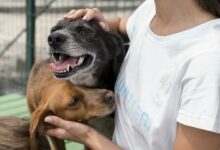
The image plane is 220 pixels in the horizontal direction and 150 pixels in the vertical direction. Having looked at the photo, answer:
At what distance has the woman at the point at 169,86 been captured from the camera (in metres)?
1.57

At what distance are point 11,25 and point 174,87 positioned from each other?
5.11 metres

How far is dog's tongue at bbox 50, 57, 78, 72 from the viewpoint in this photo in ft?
6.53

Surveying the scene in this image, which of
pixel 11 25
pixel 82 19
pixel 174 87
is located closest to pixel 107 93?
pixel 82 19

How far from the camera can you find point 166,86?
1.70m

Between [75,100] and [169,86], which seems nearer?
[169,86]

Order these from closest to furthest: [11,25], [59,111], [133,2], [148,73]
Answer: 1. [148,73]
2. [59,111]
3. [133,2]
4. [11,25]

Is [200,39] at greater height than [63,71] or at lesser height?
greater

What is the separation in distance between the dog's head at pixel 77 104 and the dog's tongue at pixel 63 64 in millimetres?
159

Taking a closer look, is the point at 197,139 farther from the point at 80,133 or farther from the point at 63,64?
the point at 63,64

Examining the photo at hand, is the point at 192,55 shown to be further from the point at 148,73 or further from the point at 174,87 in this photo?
the point at 148,73

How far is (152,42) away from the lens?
6.04 ft

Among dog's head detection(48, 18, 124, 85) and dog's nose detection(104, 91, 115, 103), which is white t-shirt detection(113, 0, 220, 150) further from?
dog's head detection(48, 18, 124, 85)

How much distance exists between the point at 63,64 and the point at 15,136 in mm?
395

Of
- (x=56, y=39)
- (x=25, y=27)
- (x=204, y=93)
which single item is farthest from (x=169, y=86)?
(x=25, y=27)
